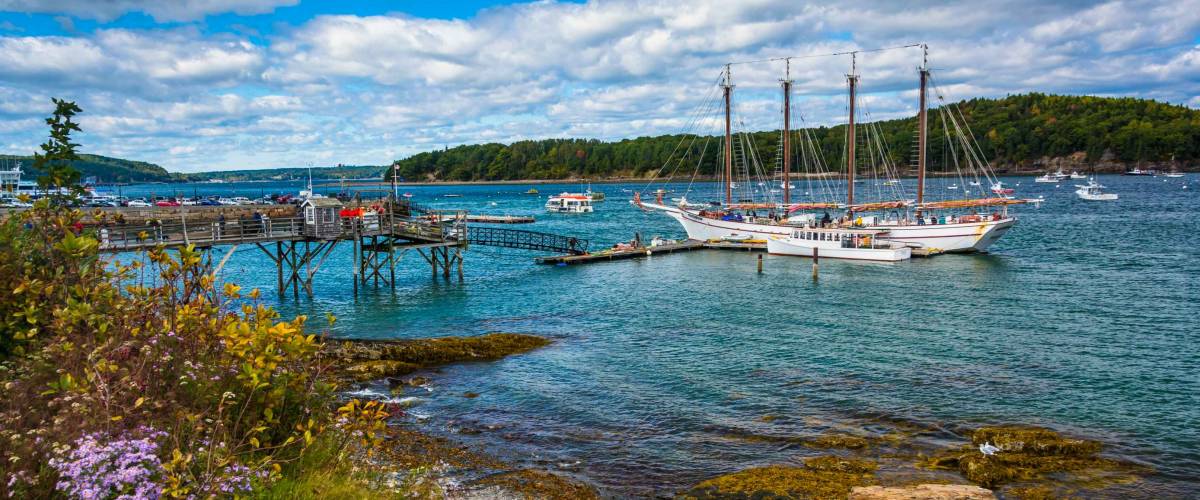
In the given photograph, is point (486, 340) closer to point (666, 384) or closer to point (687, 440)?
point (666, 384)

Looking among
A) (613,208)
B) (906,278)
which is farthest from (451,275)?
(613,208)

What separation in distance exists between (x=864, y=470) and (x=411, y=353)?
16.9m

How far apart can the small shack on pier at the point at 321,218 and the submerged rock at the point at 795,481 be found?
3167cm

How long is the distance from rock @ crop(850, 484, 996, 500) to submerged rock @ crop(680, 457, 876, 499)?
0.39 metres

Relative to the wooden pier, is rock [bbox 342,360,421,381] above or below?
below

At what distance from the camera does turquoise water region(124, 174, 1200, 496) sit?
20312 millimetres

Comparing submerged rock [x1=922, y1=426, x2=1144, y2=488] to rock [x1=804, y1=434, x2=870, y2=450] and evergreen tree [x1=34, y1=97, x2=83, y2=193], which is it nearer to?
rock [x1=804, y1=434, x2=870, y2=450]

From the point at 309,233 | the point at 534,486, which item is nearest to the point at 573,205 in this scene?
the point at 309,233

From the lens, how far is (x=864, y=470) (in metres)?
17.6

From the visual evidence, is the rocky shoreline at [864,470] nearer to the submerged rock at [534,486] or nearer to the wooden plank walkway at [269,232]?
the submerged rock at [534,486]

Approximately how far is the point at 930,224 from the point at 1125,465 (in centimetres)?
4874

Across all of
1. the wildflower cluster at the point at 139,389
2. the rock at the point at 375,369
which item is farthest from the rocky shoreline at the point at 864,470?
the rock at the point at 375,369

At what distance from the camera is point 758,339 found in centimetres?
3300

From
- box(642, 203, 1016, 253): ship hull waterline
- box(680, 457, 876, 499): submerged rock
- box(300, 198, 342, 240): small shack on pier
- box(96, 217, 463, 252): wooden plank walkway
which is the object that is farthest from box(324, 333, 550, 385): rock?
box(642, 203, 1016, 253): ship hull waterline
